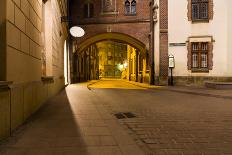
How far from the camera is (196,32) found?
22109mm

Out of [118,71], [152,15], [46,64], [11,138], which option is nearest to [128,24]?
[152,15]

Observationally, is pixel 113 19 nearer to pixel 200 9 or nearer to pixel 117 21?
pixel 117 21

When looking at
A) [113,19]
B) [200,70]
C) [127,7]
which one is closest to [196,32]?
[200,70]

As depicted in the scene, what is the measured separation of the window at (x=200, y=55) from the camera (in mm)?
22031

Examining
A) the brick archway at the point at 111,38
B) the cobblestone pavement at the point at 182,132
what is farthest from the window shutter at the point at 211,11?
the cobblestone pavement at the point at 182,132

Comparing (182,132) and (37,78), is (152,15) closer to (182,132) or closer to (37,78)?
(37,78)

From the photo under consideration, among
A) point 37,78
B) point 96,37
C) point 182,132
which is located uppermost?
point 96,37

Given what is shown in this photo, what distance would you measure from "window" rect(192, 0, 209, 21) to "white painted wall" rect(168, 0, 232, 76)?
20.4 inches

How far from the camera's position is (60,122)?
6.15 metres

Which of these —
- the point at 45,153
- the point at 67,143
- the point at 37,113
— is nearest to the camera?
the point at 45,153

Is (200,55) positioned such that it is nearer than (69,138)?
No

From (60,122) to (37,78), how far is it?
6.52 ft

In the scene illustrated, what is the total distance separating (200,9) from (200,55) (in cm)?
339

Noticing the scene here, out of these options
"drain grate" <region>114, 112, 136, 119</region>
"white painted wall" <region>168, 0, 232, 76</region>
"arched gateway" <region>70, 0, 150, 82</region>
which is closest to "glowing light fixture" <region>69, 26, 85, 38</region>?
"arched gateway" <region>70, 0, 150, 82</region>
